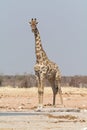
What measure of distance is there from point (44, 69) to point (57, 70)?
135 centimetres

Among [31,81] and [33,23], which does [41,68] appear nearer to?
[33,23]

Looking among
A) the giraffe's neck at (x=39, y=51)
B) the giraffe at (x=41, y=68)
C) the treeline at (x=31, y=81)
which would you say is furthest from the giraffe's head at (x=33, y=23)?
the treeline at (x=31, y=81)

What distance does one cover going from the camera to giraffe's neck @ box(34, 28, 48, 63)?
29141 millimetres

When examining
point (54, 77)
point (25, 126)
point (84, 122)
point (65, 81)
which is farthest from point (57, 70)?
point (65, 81)

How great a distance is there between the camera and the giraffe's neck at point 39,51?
2914 cm

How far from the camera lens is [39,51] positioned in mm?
29328

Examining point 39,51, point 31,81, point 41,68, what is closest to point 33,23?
point 39,51

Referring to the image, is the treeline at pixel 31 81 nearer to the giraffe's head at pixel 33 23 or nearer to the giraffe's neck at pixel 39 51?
the giraffe's neck at pixel 39 51

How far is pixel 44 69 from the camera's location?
2884 cm

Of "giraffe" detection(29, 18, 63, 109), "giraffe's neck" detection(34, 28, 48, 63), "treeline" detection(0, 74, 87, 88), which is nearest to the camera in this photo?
"giraffe" detection(29, 18, 63, 109)

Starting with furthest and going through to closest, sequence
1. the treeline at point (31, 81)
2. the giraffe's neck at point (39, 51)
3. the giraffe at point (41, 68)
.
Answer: the treeline at point (31, 81)
the giraffe's neck at point (39, 51)
the giraffe at point (41, 68)

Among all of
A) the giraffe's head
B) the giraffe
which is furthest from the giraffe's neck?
the giraffe's head

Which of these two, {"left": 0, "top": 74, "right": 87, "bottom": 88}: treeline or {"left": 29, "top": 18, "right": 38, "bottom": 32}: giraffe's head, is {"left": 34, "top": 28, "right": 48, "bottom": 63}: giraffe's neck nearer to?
{"left": 29, "top": 18, "right": 38, "bottom": 32}: giraffe's head

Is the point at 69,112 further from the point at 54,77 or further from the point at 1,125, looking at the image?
the point at 1,125
